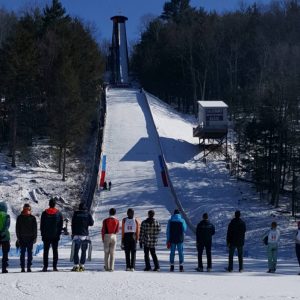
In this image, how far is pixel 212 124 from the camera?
48.6 m

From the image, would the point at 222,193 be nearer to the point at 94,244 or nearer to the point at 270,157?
the point at 270,157

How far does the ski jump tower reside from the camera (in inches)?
3644

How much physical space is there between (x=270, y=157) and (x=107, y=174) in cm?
1001

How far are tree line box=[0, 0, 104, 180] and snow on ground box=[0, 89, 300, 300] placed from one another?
3565 mm

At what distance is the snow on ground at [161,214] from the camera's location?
441 inches

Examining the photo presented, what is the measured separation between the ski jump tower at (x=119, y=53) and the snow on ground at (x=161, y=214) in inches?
677

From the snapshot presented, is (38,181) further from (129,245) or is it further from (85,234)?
(129,245)

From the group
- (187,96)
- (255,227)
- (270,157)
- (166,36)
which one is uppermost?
(166,36)

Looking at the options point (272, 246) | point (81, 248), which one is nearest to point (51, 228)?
point (81, 248)

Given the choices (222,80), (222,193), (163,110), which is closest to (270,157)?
(222,193)

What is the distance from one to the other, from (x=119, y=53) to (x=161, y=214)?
217 ft

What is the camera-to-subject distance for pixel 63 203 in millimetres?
37312

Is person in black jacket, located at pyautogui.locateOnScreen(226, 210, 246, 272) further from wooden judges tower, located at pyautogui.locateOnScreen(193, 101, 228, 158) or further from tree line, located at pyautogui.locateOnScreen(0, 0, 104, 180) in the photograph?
wooden judges tower, located at pyautogui.locateOnScreen(193, 101, 228, 158)

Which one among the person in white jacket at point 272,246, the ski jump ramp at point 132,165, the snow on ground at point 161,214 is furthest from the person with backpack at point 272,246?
the ski jump ramp at point 132,165
